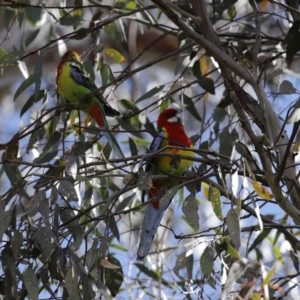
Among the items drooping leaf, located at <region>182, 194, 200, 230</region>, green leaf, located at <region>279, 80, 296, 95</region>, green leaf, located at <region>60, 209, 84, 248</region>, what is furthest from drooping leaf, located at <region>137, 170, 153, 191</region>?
green leaf, located at <region>279, 80, 296, 95</region>

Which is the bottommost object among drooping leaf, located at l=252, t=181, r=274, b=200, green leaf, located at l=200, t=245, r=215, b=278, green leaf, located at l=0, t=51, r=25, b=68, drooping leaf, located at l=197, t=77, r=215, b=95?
green leaf, located at l=200, t=245, r=215, b=278

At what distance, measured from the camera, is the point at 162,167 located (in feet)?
8.64

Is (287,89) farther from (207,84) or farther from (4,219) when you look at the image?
(4,219)

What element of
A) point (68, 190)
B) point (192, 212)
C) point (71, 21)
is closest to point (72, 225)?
point (68, 190)

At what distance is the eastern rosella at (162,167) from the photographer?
90.5 inches

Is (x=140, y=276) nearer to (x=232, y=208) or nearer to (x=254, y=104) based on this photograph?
(x=254, y=104)

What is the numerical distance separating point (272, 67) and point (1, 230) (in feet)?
6.40

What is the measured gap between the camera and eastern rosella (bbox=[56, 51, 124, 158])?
2.85 metres

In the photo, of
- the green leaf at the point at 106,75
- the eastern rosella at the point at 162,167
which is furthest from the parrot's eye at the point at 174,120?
the green leaf at the point at 106,75

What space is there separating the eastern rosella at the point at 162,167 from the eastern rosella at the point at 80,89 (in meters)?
0.20

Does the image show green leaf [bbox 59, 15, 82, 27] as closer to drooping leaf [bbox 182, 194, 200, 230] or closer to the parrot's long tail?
the parrot's long tail

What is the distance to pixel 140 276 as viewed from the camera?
157 inches

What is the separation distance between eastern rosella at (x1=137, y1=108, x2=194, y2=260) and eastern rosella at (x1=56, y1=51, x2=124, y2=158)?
20cm

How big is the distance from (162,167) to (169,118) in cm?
32
